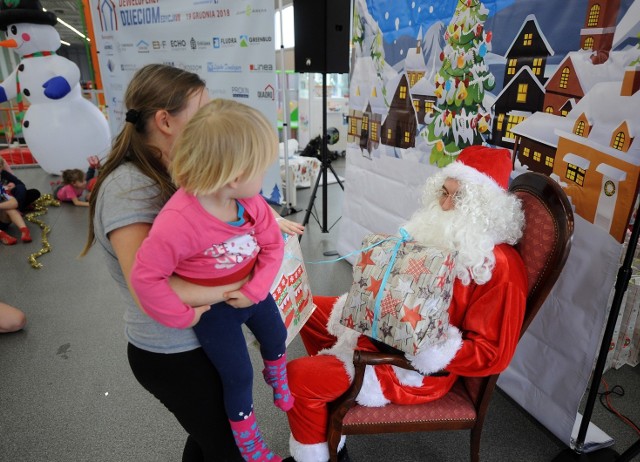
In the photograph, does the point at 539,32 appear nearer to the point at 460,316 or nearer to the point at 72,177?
the point at 460,316

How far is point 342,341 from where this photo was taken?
4.71 ft

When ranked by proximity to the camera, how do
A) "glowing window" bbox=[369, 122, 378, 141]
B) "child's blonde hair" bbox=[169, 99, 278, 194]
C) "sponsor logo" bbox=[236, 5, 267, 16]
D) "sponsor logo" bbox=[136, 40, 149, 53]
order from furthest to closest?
"sponsor logo" bbox=[136, 40, 149, 53], "sponsor logo" bbox=[236, 5, 267, 16], "glowing window" bbox=[369, 122, 378, 141], "child's blonde hair" bbox=[169, 99, 278, 194]

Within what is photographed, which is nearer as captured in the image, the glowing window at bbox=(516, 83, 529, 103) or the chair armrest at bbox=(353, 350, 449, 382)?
the chair armrest at bbox=(353, 350, 449, 382)

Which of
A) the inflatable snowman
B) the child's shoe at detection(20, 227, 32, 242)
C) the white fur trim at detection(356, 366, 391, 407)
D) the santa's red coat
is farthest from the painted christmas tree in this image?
the inflatable snowman

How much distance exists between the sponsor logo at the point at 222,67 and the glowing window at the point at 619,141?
3355 millimetres

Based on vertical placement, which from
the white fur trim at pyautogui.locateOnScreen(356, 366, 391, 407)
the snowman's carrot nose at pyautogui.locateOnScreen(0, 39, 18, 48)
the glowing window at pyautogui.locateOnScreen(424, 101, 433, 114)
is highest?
the snowman's carrot nose at pyautogui.locateOnScreen(0, 39, 18, 48)

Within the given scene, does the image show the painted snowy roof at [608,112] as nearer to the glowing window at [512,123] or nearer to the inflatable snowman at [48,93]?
the glowing window at [512,123]

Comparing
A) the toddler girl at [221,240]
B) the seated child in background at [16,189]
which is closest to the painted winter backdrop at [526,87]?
the toddler girl at [221,240]

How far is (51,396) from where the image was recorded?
1.95 metres

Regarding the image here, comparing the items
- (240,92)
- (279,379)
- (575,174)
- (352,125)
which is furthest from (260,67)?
(279,379)

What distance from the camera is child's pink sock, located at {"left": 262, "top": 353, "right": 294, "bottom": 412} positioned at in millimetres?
1144

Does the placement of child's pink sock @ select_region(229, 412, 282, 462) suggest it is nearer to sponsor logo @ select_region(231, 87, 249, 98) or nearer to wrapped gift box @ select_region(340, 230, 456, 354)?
wrapped gift box @ select_region(340, 230, 456, 354)

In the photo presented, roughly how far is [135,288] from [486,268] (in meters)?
0.97

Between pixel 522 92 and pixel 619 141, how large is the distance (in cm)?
42
